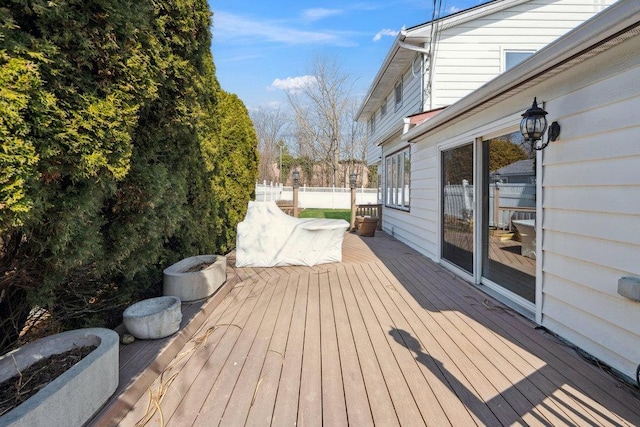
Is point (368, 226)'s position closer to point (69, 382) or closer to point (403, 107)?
point (403, 107)

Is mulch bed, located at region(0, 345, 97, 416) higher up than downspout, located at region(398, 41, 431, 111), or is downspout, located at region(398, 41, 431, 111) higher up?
downspout, located at region(398, 41, 431, 111)

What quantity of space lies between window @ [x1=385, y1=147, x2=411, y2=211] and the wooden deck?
426 cm

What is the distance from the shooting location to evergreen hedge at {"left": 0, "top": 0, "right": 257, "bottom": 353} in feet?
4.93

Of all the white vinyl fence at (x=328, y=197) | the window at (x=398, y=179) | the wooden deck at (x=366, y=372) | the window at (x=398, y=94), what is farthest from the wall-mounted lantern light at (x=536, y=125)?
the white vinyl fence at (x=328, y=197)

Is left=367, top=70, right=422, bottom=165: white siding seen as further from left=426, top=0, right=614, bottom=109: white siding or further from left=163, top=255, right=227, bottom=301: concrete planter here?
left=163, top=255, right=227, bottom=301: concrete planter

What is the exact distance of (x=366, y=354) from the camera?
2555mm

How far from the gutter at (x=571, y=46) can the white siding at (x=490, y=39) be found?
12.8ft

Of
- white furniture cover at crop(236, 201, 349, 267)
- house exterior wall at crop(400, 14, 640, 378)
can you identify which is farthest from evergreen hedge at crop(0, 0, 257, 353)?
house exterior wall at crop(400, 14, 640, 378)

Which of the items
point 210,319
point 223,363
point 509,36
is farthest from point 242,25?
point 223,363

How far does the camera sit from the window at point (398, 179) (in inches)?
304

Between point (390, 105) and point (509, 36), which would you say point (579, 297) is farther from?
point (390, 105)

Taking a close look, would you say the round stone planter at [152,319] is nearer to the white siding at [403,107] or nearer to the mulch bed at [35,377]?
the mulch bed at [35,377]

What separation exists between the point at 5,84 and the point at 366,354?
2.58 meters

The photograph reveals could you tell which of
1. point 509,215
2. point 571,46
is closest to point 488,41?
point 509,215
